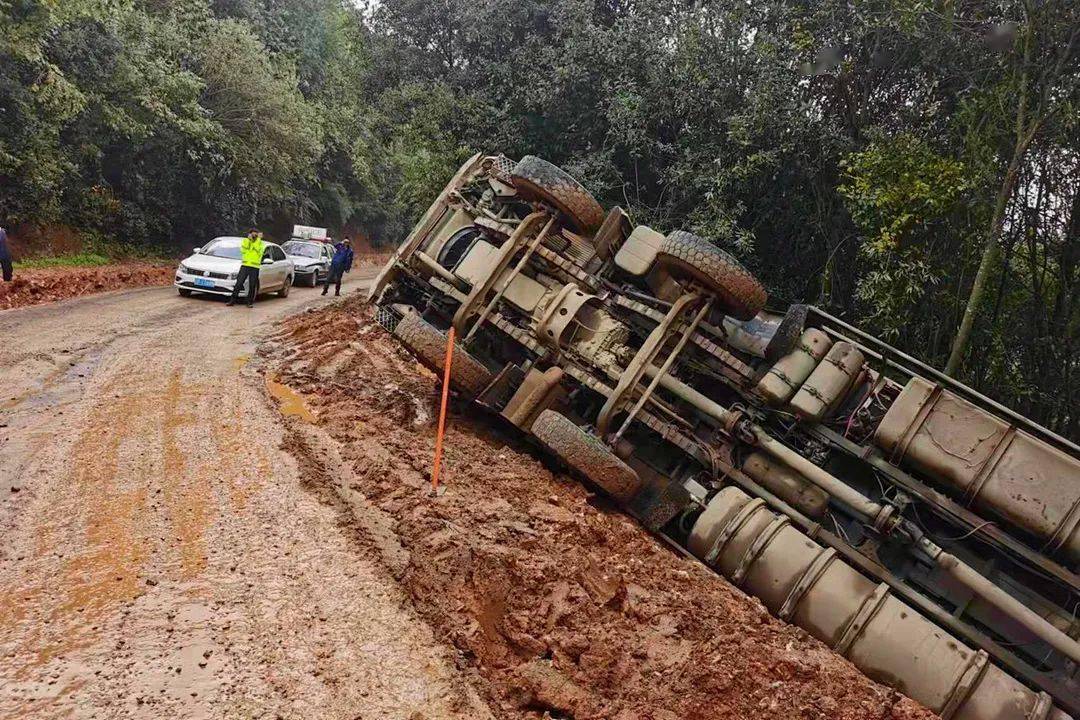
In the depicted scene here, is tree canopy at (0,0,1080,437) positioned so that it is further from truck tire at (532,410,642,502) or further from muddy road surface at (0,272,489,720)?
muddy road surface at (0,272,489,720)

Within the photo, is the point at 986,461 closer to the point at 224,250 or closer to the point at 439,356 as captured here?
the point at 439,356

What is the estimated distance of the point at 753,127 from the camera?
466 inches

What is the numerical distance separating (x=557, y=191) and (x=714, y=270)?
182 centimetres

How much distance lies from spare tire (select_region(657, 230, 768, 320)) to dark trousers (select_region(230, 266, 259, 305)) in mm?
9364

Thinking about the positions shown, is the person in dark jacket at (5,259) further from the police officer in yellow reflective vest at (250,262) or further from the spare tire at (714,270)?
the spare tire at (714,270)

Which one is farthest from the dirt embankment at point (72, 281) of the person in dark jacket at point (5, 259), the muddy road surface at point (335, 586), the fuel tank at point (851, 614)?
the fuel tank at point (851, 614)

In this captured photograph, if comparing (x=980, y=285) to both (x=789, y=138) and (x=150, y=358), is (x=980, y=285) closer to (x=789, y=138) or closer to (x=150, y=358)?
(x=789, y=138)

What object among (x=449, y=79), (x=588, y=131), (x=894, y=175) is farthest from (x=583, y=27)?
(x=894, y=175)

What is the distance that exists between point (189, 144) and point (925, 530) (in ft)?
67.6

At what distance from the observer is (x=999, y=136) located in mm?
10016

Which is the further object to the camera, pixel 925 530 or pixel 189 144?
pixel 189 144

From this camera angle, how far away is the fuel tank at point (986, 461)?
5.80 meters

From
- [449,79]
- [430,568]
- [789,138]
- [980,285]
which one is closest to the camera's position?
[430,568]

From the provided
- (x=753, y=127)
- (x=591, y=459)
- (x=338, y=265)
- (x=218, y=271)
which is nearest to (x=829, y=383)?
(x=591, y=459)
